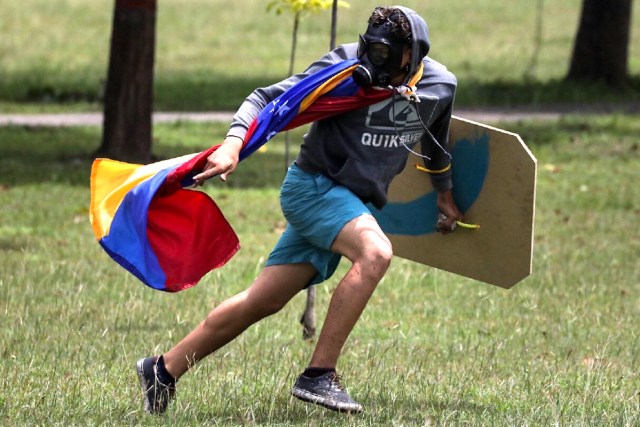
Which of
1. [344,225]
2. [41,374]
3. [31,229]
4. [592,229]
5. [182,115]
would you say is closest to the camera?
[344,225]

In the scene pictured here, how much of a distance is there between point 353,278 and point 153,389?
937mm

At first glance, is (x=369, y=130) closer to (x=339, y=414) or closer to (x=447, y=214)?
(x=447, y=214)

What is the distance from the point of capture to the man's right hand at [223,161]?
16.5 feet

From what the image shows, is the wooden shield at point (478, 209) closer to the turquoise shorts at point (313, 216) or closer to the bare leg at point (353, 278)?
the turquoise shorts at point (313, 216)

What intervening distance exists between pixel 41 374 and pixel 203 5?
33.1 meters

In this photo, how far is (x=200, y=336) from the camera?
18.0 ft

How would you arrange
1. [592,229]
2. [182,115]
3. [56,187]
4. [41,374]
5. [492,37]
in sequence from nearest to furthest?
[41,374] → [592,229] → [56,187] → [182,115] → [492,37]

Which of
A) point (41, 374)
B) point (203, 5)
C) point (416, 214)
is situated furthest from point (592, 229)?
point (203, 5)

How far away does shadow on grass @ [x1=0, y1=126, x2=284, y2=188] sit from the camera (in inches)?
552

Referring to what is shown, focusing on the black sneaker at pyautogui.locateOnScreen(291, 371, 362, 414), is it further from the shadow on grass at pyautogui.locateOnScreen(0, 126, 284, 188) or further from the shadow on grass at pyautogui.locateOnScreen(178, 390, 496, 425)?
the shadow on grass at pyautogui.locateOnScreen(0, 126, 284, 188)

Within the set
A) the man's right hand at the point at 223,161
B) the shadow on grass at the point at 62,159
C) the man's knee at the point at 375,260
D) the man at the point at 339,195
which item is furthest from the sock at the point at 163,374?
the shadow on grass at the point at 62,159

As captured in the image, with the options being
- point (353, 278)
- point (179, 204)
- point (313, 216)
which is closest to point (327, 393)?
point (353, 278)

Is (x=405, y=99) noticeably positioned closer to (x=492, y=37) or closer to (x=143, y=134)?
(x=143, y=134)

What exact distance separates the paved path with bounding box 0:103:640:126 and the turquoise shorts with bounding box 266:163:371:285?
13.5 meters
